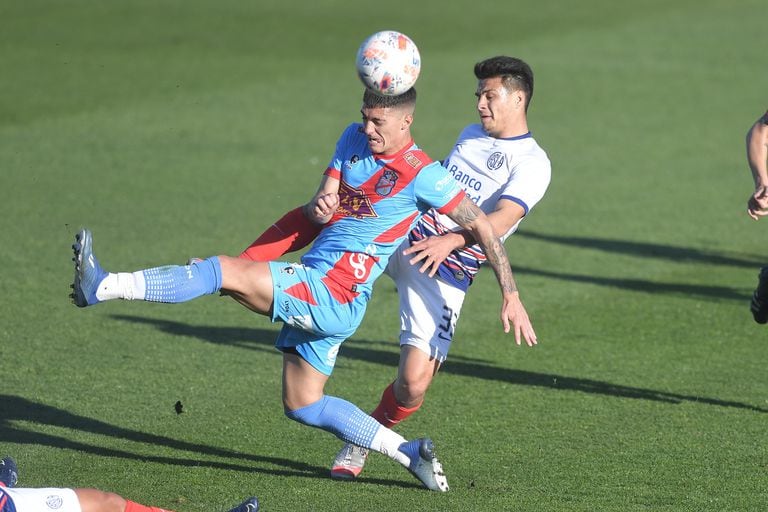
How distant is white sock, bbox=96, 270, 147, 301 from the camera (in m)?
5.71

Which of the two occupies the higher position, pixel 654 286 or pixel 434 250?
pixel 434 250

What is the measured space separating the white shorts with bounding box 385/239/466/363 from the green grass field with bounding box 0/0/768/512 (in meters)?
0.72

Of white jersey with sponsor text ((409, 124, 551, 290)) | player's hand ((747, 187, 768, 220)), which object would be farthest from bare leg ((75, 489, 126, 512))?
player's hand ((747, 187, 768, 220))

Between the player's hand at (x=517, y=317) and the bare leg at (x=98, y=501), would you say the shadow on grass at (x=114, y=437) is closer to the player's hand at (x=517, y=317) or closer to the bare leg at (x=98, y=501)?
the player's hand at (x=517, y=317)

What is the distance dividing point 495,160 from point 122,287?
270cm

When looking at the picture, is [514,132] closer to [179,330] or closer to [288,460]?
[288,460]

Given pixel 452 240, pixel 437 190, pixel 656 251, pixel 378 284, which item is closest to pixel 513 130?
pixel 452 240

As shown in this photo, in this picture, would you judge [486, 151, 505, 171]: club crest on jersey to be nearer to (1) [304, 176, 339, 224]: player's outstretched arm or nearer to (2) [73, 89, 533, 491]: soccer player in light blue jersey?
(2) [73, 89, 533, 491]: soccer player in light blue jersey

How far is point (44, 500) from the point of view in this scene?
5004 millimetres

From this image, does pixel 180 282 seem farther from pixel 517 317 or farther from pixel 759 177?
pixel 759 177

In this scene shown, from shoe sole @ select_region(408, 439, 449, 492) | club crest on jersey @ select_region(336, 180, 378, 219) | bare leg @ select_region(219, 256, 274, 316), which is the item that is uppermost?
club crest on jersey @ select_region(336, 180, 378, 219)

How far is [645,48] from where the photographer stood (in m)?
26.2

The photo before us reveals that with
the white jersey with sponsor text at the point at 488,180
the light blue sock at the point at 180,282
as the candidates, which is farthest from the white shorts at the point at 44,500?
the white jersey with sponsor text at the point at 488,180

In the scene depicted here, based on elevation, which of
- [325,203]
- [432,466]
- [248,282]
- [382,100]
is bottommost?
[432,466]
